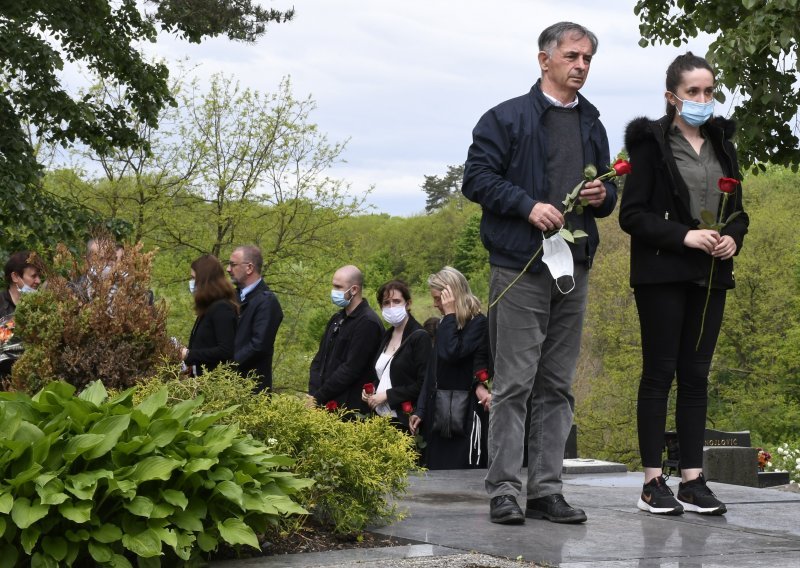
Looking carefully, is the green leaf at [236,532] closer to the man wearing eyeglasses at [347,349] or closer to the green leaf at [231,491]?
the green leaf at [231,491]

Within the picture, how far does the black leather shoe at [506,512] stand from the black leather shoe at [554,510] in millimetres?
210

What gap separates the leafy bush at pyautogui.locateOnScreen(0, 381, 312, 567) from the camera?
3963 millimetres

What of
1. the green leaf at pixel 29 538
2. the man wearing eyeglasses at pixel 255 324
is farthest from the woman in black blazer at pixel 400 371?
the green leaf at pixel 29 538

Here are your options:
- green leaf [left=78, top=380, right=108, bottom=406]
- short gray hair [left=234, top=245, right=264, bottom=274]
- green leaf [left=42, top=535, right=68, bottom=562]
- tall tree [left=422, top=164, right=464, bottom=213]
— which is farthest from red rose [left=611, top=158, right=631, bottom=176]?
tall tree [left=422, top=164, right=464, bottom=213]

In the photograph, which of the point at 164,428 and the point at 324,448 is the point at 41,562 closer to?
the point at 164,428

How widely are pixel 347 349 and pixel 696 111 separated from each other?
4225 mm

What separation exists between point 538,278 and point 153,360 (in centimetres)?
212

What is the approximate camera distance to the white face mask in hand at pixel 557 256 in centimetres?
545

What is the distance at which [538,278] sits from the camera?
5.61 metres

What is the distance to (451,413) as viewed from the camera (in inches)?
345

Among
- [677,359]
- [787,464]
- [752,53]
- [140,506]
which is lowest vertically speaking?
[787,464]

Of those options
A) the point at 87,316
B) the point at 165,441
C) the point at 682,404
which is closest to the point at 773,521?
the point at 682,404

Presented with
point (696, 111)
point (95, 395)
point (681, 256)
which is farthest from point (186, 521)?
point (696, 111)

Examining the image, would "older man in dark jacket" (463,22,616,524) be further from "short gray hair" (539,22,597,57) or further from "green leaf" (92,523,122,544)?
"green leaf" (92,523,122,544)
